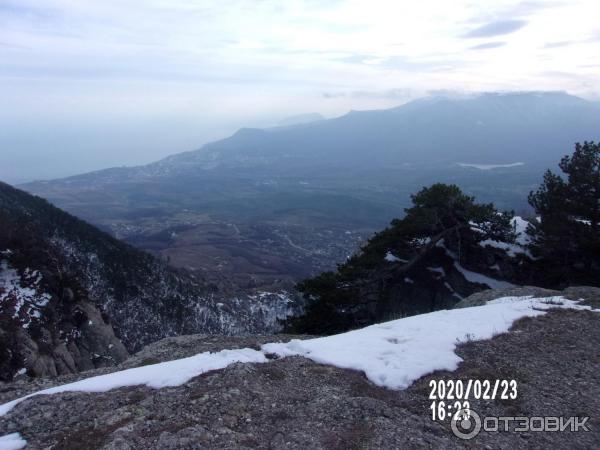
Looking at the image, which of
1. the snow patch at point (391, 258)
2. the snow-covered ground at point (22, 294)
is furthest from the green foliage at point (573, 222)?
the snow-covered ground at point (22, 294)

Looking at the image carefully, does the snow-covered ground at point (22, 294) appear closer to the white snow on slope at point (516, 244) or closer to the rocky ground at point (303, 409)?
the rocky ground at point (303, 409)

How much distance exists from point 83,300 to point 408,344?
1135 inches

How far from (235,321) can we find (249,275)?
152 ft

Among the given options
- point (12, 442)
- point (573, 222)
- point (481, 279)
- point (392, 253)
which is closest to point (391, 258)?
point (392, 253)

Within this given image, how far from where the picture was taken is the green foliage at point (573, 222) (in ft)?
76.0

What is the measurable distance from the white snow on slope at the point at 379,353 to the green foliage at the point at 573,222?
42.3 ft

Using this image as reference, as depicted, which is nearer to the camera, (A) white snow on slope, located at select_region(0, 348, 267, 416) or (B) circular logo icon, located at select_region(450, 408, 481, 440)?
(B) circular logo icon, located at select_region(450, 408, 481, 440)

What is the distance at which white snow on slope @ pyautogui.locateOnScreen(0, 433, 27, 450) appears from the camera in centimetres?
695

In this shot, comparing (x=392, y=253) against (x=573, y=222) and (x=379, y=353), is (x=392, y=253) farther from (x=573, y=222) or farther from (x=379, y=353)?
(x=379, y=353)

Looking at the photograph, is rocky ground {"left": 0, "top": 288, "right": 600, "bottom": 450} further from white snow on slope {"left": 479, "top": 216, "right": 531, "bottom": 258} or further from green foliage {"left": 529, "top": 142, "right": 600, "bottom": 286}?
white snow on slope {"left": 479, "top": 216, "right": 531, "bottom": 258}

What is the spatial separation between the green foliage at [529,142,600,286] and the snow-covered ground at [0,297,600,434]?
42.2ft

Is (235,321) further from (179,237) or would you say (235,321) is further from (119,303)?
(179,237)

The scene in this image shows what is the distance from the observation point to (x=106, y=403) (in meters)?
8.12

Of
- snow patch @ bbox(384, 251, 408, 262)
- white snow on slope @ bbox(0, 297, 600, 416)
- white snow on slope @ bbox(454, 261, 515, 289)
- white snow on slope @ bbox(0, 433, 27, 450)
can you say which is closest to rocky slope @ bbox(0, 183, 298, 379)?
white snow on slope @ bbox(0, 297, 600, 416)
